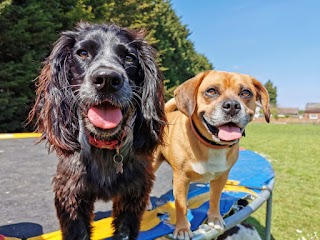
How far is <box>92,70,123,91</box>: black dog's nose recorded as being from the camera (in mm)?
1274

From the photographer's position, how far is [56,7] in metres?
9.72

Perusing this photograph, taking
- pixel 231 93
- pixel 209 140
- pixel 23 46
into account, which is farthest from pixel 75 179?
pixel 23 46

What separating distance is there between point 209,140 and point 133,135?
0.58 metres

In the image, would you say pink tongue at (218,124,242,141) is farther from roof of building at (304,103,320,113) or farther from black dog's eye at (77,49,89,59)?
roof of building at (304,103,320,113)

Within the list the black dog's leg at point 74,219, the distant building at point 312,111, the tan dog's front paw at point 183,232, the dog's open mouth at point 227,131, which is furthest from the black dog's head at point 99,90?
the distant building at point 312,111

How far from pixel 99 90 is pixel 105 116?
0.13 meters

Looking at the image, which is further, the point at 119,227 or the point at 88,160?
the point at 119,227

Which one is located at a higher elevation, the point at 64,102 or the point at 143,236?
the point at 64,102

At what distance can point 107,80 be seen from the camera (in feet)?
4.26

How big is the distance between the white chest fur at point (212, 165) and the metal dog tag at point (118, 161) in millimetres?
573

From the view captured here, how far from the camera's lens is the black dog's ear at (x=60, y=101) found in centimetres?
148

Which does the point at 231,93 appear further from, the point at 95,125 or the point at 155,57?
the point at 95,125

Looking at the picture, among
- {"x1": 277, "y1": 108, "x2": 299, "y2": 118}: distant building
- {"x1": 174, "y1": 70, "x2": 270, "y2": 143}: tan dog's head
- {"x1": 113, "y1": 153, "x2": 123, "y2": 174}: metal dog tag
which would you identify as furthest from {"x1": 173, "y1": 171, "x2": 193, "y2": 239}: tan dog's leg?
{"x1": 277, "y1": 108, "x2": 299, "y2": 118}: distant building

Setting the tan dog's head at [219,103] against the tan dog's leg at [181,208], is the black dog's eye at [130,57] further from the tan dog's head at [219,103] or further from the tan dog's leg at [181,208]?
the tan dog's leg at [181,208]
